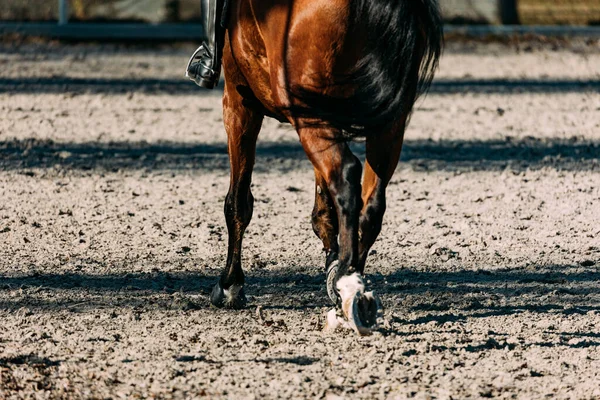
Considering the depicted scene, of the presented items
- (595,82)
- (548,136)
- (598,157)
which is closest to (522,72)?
(595,82)

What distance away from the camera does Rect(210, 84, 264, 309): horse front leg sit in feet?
17.6

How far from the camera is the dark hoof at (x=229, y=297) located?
5504 mm

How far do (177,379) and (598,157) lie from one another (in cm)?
610

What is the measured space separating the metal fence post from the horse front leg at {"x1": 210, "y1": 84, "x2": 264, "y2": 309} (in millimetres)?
11724

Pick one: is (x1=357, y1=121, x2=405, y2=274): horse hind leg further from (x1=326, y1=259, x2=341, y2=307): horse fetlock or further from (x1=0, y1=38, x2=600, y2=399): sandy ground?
(x1=0, y1=38, x2=600, y2=399): sandy ground

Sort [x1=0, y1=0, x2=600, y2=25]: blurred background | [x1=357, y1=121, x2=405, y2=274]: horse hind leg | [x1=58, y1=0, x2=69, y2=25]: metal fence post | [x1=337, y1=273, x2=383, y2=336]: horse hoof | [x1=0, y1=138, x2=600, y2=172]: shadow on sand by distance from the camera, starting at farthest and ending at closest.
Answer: [x1=0, y1=0, x2=600, y2=25]: blurred background
[x1=58, y1=0, x2=69, y2=25]: metal fence post
[x1=0, y1=138, x2=600, y2=172]: shadow on sand
[x1=357, y1=121, x2=405, y2=274]: horse hind leg
[x1=337, y1=273, x2=383, y2=336]: horse hoof

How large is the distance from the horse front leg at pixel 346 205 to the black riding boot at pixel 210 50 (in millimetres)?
872

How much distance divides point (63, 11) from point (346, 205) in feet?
42.5

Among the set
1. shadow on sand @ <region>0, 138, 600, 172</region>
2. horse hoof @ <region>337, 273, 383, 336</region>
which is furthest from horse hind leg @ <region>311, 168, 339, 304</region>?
shadow on sand @ <region>0, 138, 600, 172</region>

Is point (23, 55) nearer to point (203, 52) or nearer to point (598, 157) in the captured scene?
point (598, 157)

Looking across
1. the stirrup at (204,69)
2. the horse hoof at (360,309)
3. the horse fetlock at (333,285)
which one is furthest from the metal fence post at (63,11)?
the horse hoof at (360,309)

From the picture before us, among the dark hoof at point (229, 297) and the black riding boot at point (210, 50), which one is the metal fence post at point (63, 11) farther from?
the dark hoof at point (229, 297)

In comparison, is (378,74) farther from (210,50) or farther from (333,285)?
(210,50)

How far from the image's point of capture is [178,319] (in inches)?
207
